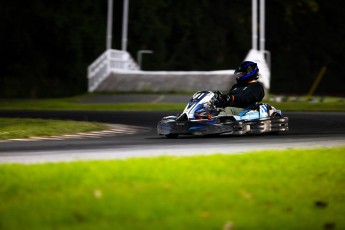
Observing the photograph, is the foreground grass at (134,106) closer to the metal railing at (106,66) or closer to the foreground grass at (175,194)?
the metal railing at (106,66)

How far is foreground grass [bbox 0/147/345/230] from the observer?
7301mm

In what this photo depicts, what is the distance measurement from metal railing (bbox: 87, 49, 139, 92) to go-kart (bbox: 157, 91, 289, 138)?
2381 cm

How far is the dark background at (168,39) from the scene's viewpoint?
46.5 meters

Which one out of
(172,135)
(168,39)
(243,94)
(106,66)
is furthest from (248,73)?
(168,39)

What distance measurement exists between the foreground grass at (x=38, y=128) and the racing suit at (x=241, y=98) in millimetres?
3270

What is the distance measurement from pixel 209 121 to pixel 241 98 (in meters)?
1.05

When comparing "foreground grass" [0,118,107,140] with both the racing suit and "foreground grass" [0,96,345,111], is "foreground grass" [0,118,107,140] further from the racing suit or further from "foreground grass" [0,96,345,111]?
"foreground grass" [0,96,345,111]

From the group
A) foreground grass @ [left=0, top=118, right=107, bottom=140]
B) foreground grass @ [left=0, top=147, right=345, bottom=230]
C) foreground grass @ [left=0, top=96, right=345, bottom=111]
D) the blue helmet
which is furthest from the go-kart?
foreground grass @ [left=0, top=96, right=345, bottom=111]

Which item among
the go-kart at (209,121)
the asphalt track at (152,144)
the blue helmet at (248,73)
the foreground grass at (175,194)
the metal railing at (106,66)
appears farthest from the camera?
the metal railing at (106,66)

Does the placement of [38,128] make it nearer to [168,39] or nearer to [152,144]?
[152,144]

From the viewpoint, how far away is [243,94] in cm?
1620

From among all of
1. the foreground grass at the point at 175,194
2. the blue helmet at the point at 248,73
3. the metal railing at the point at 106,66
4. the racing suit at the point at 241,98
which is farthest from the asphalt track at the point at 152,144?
the metal railing at the point at 106,66

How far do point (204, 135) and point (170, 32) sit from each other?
34851 millimetres

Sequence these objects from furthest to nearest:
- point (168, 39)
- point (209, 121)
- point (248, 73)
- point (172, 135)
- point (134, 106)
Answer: point (168, 39) < point (134, 106) < point (248, 73) < point (172, 135) < point (209, 121)
